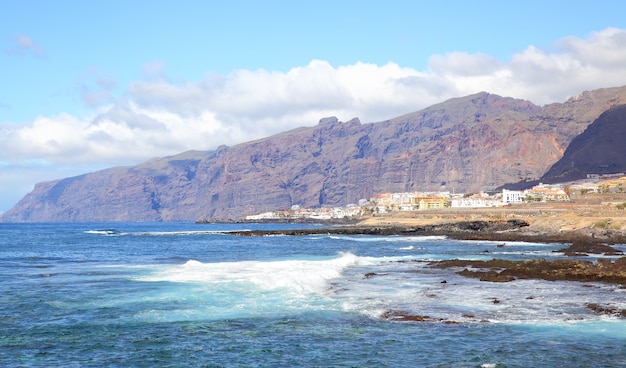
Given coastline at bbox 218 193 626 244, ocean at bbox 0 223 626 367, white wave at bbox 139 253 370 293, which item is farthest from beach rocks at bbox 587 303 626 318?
coastline at bbox 218 193 626 244

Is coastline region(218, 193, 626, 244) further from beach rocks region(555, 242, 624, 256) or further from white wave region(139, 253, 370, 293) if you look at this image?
white wave region(139, 253, 370, 293)

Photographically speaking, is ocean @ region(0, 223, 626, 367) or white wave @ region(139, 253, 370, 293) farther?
white wave @ region(139, 253, 370, 293)

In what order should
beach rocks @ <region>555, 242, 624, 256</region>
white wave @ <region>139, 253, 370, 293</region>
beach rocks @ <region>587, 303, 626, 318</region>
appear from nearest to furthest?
1. beach rocks @ <region>587, 303, 626, 318</region>
2. white wave @ <region>139, 253, 370, 293</region>
3. beach rocks @ <region>555, 242, 624, 256</region>

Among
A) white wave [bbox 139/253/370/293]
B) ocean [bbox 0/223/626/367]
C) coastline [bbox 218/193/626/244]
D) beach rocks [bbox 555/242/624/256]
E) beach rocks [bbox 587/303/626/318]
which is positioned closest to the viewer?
ocean [bbox 0/223/626/367]

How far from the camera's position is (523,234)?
92188 mm

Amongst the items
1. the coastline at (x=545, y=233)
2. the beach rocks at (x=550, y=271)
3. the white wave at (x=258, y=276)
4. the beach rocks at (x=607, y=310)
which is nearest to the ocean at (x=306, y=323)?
the white wave at (x=258, y=276)

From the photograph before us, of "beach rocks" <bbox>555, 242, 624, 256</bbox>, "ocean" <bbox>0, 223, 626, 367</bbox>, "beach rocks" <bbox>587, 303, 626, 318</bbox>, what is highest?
"ocean" <bbox>0, 223, 626, 367</bbox>

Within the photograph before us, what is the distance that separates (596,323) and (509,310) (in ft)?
11.5

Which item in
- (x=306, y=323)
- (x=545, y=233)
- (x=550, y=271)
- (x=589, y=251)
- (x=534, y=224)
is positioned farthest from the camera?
(x=534, y=224)

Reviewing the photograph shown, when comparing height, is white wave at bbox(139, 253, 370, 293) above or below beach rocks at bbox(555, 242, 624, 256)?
above

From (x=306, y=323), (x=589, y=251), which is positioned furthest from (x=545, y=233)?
Answer: (x=306, y=323)

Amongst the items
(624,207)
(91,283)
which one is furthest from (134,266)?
(624,207)

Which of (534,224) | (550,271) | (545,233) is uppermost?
(534,224)

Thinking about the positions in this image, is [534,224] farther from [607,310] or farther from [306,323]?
[306,323]
